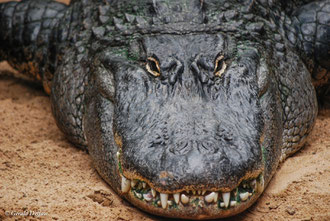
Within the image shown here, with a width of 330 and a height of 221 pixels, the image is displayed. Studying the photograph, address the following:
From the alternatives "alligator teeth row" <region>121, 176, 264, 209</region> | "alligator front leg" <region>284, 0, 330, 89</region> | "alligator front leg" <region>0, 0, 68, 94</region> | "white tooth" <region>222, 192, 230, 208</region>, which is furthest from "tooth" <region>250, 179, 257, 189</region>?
"alligator front leg" <region>0, 0, 68, 94</region>

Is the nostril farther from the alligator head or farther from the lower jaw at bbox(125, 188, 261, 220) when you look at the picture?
the lower jaw at bbox(125, 188, 261, 220)

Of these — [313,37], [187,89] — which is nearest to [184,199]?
[187,89]

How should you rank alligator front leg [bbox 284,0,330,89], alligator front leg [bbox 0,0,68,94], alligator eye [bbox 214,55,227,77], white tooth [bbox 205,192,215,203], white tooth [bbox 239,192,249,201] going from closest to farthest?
white tooth [bbox 205,192,215,203], white tooth [bbox 239,192,249,201], alligator eye [bbox 214,55,227,77], alligator front leg [bbox 284,0,330,89], alligator front leg [bbox 0,0,68,94]

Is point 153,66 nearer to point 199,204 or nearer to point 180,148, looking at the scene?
point 180,148

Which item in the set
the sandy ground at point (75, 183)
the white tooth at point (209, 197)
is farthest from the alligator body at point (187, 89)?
the sandy ground at point (75, 183)

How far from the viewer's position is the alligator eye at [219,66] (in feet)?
10.9

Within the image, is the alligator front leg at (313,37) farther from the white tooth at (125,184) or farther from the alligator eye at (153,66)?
the white tooth at (125,184)

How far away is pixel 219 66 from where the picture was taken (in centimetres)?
338

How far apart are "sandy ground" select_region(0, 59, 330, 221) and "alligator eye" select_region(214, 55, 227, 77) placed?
86cm

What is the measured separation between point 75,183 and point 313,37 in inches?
98.2

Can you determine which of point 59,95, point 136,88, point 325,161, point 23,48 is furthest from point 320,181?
point 23,48

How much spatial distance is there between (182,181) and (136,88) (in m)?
0.88

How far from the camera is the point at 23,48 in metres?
5.10

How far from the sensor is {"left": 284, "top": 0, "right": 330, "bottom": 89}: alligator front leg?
4453 millimetres
